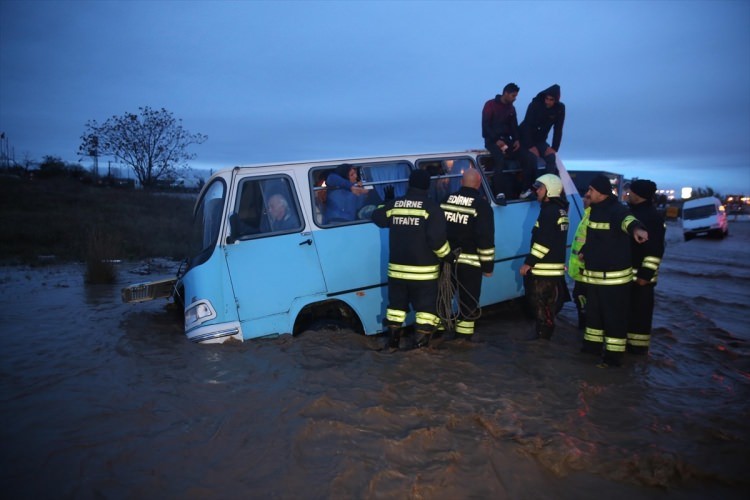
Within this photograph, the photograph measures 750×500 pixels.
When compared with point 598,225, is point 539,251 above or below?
below

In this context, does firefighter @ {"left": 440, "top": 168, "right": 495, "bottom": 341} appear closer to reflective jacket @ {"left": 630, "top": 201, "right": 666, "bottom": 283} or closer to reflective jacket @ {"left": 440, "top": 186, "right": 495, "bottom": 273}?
reflective jacket @ {"left": 440, "top": 186, "right": 495, "bottom": 273}

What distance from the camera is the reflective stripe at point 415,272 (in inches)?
198

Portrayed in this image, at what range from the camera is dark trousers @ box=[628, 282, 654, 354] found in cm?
537

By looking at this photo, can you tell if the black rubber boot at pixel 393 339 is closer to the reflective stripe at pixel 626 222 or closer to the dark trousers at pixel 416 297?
the dark trousers at pixel 416 297

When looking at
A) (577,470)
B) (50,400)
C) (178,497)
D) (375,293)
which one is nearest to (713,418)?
(577,470)

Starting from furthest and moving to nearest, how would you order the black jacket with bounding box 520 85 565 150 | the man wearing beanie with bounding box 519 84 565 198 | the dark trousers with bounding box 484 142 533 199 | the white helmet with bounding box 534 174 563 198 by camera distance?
the black jacket with bounding box 520 85 565 150 < the man wearing beanie with bounding box 519 84 565 198 < the dark trousers with bounding box 484 142 533 199 < the white helmet with bounding box 534 174 563 198

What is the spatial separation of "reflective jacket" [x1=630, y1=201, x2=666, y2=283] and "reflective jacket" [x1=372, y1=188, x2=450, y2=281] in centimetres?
214

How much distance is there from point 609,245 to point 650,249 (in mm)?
574

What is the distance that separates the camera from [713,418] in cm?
397

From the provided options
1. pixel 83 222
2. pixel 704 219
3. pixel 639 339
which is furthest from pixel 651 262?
pixel 704 219

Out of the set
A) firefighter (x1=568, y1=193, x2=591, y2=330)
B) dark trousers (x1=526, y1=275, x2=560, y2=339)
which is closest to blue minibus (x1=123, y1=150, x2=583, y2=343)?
dark trousers (x1=526, y1=275, x2=560, y2=339)

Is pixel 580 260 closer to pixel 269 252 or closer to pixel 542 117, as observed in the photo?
pixel 542 117

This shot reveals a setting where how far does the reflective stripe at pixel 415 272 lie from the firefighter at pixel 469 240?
0.61m

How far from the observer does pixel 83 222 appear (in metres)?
17.8
